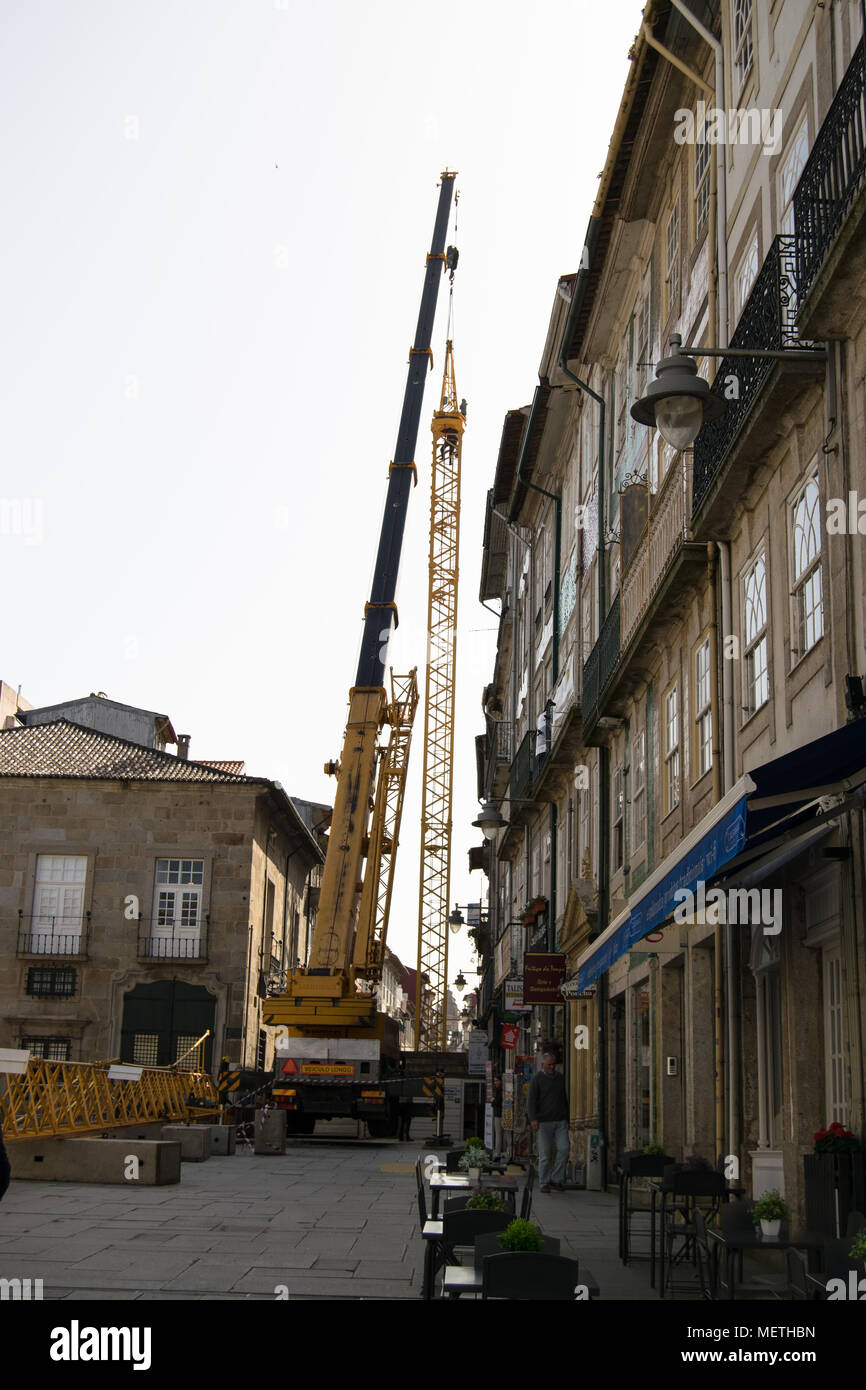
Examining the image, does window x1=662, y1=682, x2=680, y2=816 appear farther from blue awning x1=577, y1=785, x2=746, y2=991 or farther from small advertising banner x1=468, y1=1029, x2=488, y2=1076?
small advertising banner x1=468, y1=1029, x2=488, y2=1076

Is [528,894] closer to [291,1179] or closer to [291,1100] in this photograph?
[291,1100]

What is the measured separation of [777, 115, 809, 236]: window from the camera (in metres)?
11.8

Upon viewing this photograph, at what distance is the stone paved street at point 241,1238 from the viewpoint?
9141mm

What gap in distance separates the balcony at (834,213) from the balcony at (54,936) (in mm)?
31335

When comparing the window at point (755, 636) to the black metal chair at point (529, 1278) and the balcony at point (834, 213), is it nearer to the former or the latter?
the balcony at point (834, 213)

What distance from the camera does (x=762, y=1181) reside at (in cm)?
1152

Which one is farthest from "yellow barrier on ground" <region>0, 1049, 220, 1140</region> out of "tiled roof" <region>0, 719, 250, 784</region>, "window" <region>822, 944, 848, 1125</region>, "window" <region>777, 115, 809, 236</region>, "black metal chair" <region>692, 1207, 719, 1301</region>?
"tiled roof" <region>0, 719, 250, 784</region>

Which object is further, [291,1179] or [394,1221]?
[291,1179]

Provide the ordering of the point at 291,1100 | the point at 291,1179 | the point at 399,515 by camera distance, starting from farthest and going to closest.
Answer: the point at 399,515
the point at 291,1100
the point at 291,1179

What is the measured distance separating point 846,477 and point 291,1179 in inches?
503

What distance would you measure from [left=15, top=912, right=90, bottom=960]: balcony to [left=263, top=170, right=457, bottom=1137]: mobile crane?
868 centimetres

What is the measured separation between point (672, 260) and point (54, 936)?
2656 cm

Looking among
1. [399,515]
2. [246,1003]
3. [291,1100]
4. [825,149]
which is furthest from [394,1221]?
[246,1003]

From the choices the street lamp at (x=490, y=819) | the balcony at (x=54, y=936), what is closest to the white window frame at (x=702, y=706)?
the street lamp at (x=490, y=819)
